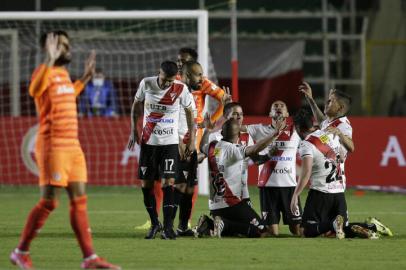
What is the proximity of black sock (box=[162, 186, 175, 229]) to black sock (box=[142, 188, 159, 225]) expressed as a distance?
16cm

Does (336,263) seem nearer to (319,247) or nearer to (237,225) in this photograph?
(319,247)

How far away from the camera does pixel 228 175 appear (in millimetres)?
12219

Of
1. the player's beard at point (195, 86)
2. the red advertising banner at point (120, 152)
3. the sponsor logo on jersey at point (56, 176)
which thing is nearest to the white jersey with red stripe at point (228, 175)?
the player's beard at point (195, 86)

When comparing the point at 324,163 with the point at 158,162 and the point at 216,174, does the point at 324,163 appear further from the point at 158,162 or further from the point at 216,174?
the point at 158,162

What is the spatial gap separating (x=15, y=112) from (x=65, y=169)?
42.8 feet

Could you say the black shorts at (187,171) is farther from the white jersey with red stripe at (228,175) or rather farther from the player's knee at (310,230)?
the player's knee at (310,230)

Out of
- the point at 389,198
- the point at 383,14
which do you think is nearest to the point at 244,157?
the point at 389,198

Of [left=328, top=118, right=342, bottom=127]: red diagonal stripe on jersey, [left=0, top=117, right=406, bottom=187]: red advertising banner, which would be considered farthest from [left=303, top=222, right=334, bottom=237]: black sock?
[left=0, top=117, right=406, bottom=187]: red advertising banner

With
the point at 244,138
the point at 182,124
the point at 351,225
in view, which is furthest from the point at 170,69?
the point at 351,225

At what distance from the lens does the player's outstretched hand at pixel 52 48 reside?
8.94 m

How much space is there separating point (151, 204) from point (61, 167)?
3140mm

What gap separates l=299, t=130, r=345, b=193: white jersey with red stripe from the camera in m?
12.0

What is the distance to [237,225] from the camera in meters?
12.2

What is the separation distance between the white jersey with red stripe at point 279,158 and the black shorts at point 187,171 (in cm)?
81
